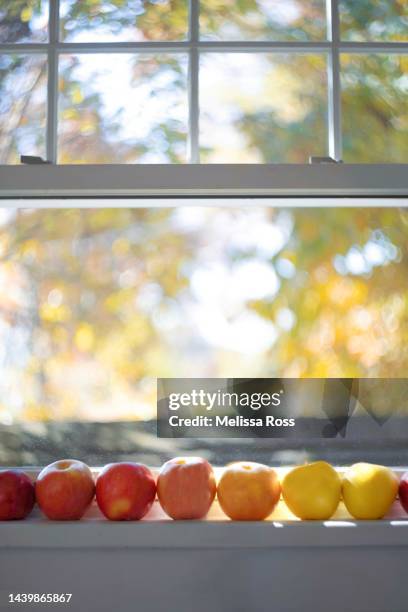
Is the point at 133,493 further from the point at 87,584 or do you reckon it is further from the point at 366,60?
the point at 366,60

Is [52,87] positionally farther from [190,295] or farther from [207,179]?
[190,295]

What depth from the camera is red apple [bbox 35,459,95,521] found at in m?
1.43

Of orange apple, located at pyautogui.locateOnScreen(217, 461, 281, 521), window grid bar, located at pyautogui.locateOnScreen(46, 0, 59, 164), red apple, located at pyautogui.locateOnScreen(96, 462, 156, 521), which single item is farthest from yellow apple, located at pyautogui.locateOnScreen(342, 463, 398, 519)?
window grid bar, located at pyautogui.locateOnScreen(46, 0, 59, 164)

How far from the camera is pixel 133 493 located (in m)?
1.43

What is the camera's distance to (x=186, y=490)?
4.69 ft

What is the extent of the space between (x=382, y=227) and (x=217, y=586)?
0.90 meters

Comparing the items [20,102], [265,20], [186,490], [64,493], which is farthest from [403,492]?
[20,102]

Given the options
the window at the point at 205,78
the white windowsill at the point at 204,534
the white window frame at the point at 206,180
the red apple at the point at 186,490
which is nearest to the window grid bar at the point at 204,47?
the window at the point at 205,78

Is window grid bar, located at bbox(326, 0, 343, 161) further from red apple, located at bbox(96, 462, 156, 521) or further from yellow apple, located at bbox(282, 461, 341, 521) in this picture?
red apple, located at bbox(96, 462, 156, 521)

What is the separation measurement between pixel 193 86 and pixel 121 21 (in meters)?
0.24

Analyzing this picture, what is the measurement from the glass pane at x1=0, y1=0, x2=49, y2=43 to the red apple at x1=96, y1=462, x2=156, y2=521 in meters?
1.01

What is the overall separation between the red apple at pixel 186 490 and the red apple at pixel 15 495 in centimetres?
26

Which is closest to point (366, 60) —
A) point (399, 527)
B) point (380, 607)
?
point (399, 527)

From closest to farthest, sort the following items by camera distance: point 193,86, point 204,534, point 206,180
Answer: point 204,534 → point 206,180 → point 193,86
